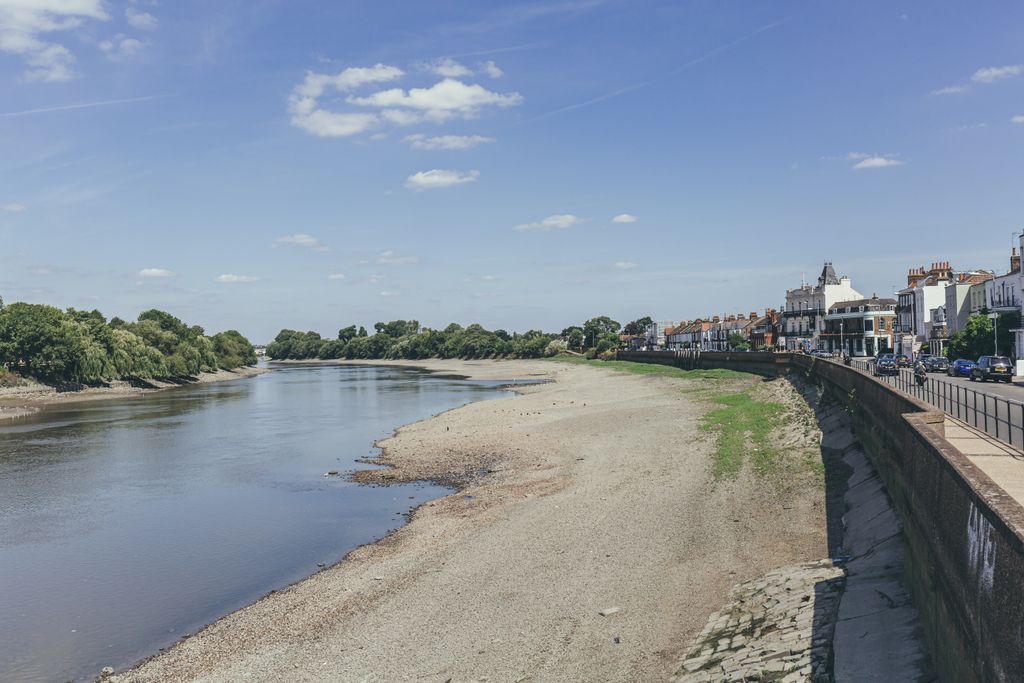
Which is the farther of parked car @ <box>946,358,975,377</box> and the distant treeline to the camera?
the distant treeline

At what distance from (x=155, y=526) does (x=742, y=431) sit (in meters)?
29.6

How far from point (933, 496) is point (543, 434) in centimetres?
3713

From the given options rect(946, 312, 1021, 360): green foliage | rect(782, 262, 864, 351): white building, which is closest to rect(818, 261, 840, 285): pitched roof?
rect(782, 262, 864, 351): white building

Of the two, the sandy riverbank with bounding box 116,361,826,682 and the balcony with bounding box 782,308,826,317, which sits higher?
the balcony with bounding box 782,308,826,317

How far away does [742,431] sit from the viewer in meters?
41.3

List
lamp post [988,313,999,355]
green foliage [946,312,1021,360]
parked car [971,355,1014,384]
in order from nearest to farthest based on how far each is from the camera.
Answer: parked car [971,355,1014,384] < lamp post [988,313,999,355] < green foliage [946,312,1021,360]

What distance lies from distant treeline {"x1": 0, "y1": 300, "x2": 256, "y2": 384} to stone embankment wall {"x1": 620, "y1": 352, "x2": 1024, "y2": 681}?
113932 mm

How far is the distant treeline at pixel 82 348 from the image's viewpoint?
104m

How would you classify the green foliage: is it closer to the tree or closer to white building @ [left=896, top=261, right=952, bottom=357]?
white building @ [left=896, top=261, right=952, bottom=357]

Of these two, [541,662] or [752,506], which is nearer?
[541,662]

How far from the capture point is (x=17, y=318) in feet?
344

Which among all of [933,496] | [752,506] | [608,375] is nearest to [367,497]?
[752,506]

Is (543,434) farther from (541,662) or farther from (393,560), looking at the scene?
(541,662)

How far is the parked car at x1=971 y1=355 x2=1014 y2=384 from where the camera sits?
5094 cm
